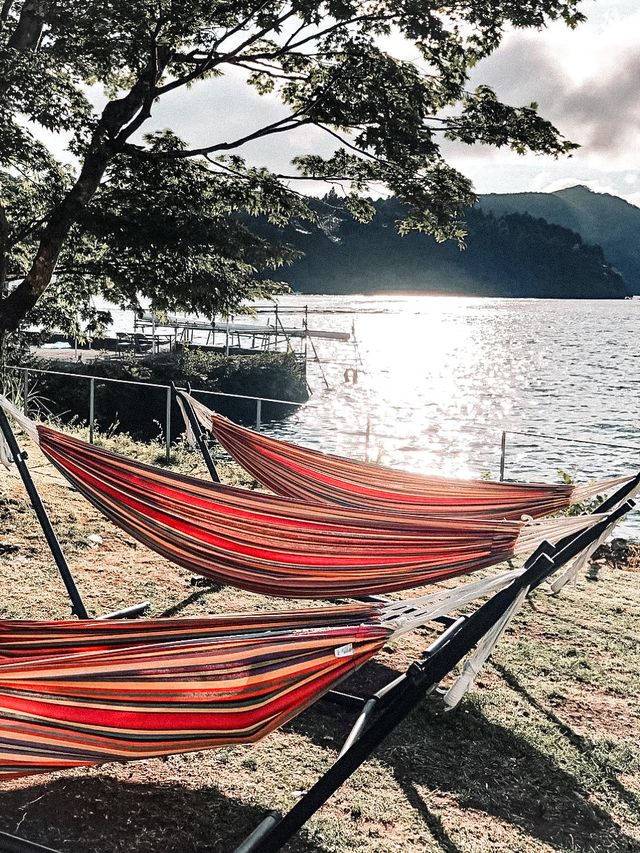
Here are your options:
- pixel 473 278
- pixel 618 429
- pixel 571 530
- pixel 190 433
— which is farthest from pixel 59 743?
pixel 473 278

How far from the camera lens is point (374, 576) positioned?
9.13 ft

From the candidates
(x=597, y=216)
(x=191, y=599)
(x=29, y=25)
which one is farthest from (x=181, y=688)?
(x=597, y=216)

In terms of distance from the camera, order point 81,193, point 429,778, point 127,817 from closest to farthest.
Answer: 1. point 127,817
2. point 429,778
3. point 81,193

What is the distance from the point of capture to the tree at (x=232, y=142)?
641 cm

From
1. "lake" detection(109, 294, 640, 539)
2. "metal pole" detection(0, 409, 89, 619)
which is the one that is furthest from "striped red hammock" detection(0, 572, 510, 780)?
"lake" detection(109, 294, 640, 539)

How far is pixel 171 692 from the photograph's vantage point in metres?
1.87

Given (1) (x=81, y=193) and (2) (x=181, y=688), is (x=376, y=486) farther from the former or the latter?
(1) (x=81, y=193)

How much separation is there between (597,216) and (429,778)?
172 meters

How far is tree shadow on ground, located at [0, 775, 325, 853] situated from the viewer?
7.20 ft

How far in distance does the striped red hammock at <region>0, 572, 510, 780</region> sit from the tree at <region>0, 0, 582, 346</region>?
17.3 feet

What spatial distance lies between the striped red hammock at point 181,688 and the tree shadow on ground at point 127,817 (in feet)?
1.33

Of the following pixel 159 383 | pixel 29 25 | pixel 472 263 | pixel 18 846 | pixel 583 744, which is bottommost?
pixel 583 744

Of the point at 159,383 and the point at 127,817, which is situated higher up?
the point at 159,383

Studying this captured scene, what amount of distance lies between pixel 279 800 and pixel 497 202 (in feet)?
496
